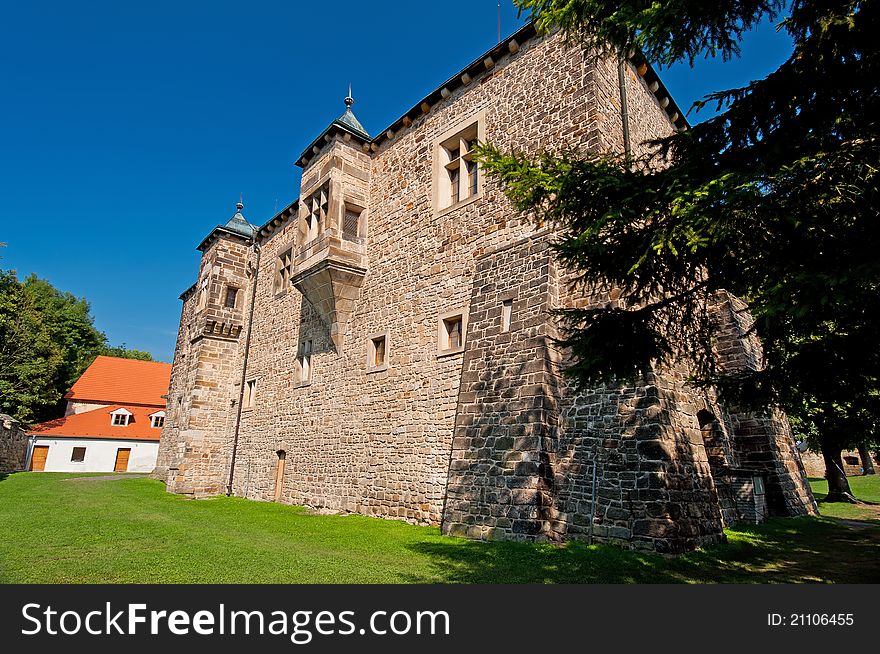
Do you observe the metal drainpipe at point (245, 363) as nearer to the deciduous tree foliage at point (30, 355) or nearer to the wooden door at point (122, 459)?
the deciduous tree foliage at point (30, 355)

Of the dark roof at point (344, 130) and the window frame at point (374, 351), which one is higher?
the dark roof at point (344, 130)

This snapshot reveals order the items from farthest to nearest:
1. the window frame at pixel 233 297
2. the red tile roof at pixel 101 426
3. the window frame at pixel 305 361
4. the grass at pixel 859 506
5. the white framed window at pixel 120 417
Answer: the white framed window at pixel 120 417 → the red tile roof at pixel 101 426 → the window frame at pixel 233 297 → the window frame at pixel 305 361 → the grass at pixel 859 506

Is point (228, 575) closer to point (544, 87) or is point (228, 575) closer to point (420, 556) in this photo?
point (420, 556)

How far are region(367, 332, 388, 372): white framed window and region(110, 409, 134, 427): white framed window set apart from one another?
98.7 ft

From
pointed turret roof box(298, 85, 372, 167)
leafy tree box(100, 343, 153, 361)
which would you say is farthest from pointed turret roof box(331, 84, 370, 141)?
leafy tree box(100, 343, 153, 361)

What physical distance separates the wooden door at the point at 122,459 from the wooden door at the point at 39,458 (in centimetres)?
389

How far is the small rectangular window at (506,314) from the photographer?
9.84 metres

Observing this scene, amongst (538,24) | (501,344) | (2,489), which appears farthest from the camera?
(2,489)

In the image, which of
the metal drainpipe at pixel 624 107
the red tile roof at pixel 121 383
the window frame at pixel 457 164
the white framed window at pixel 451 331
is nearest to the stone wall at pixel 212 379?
the white framed window at pixel 451 331

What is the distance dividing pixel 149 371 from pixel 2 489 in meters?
25.9

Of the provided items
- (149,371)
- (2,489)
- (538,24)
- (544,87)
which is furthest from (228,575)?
(149,371)

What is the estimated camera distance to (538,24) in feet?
20.2

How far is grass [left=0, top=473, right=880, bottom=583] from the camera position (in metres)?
5.88

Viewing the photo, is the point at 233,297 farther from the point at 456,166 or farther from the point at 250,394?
the point at 456,166
